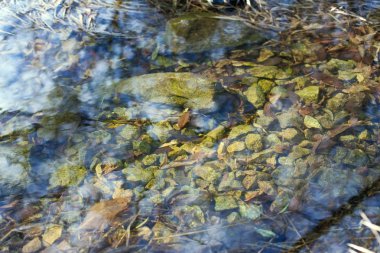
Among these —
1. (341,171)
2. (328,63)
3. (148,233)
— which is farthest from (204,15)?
(148,233)

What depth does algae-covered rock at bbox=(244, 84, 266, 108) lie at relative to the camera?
8.18 ft

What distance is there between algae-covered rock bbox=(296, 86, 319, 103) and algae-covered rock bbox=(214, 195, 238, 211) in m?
0.83

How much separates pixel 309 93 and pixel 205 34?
37.3 inches

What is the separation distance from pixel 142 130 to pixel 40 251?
83 cm

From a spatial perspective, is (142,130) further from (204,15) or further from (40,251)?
(204,15)

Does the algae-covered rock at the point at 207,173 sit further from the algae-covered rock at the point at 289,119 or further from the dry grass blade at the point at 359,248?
the dry grass blade at the point at 359,248

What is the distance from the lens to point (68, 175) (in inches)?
84.1

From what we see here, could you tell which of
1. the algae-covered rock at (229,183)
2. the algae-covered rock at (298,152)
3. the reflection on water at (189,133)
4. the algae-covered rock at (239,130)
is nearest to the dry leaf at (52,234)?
the reflection on water at (189,133)

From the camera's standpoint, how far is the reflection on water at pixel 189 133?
187cm

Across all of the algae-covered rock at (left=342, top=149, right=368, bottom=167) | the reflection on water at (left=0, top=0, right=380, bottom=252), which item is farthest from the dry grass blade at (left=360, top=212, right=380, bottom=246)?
the algae-covered rock at (left=342, top=149, right=368, bottom=167)

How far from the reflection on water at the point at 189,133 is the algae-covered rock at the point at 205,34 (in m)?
0.01

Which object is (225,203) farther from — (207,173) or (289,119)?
(289,119)

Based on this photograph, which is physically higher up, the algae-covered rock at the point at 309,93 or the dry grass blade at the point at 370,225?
the algae-covered rock at the point at 309,93

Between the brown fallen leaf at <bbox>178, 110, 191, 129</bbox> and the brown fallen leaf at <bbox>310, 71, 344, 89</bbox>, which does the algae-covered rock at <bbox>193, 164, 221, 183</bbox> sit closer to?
the brown fallen leaf at <bbox>178, 110, 191, 129</bbox>
